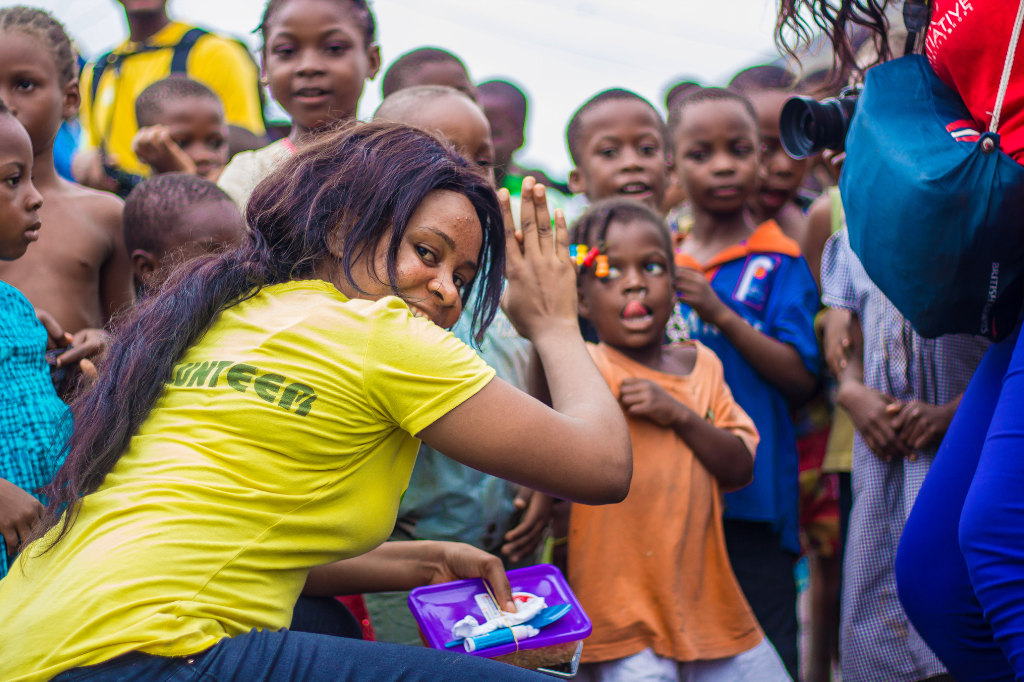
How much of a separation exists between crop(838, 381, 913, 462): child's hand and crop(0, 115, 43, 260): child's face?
2213mm

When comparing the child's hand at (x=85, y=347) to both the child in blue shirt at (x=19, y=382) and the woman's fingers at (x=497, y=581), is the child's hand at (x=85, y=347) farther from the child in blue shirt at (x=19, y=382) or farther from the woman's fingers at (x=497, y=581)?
the woman's fingers at (x=497, y=581)

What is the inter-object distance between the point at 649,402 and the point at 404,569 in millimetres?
800

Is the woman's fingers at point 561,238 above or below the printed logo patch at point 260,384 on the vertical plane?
above

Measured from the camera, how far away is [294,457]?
1.34 m

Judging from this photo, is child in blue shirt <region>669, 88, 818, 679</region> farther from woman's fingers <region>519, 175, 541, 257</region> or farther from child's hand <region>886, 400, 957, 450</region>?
woman's fingers <region>519, 175, 541, 257</region>

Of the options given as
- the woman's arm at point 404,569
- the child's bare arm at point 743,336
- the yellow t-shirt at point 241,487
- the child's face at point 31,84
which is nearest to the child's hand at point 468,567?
the woman's arm at point 404,569

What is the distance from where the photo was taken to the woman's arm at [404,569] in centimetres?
178

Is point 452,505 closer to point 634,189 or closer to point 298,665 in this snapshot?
point 298,665

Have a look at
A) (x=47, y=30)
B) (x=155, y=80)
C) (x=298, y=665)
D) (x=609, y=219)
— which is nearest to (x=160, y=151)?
(x=47, y=30)

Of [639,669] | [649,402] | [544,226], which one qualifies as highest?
[544,226]

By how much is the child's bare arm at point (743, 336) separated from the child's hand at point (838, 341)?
111 millimetres

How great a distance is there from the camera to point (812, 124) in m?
2.03

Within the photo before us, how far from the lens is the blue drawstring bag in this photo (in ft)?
5.00

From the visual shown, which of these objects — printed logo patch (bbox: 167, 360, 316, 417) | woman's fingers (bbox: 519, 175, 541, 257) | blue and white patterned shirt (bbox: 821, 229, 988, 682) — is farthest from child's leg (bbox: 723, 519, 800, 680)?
printed logo patch (bbox: 167, 360, 316, 417)
